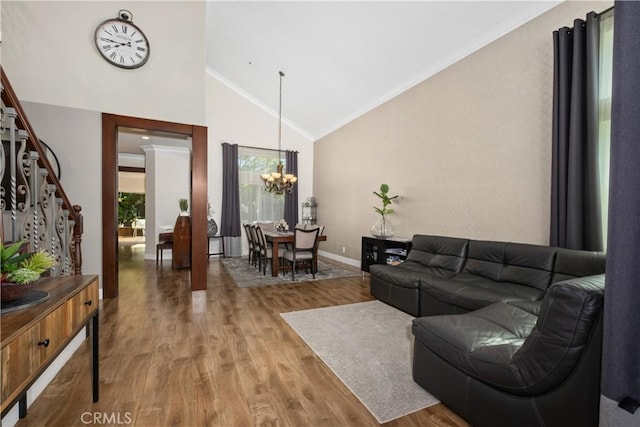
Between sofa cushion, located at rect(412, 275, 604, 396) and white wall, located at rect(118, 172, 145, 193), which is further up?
white wall, located at rect(118, 172, 145, 193)

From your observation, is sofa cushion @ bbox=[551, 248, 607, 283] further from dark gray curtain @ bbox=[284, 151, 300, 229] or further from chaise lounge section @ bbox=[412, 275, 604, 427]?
dark gray curtain @ bbox=[284, 151, 300, 229]

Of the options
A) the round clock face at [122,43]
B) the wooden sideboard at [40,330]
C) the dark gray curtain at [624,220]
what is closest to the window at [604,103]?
the dark gray curtain at [624,220]

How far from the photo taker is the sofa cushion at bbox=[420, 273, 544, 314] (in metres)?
2.52

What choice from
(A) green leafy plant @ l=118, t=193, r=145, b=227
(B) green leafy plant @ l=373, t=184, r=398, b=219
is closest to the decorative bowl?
(B) green leafy plant @ l=373, t=184, r=398, b=219

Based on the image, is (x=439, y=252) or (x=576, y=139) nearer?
(x=576, y=139)

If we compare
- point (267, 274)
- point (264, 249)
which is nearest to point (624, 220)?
point (264, 249)

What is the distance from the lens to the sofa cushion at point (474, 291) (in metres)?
2.52

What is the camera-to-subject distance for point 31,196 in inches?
89.4

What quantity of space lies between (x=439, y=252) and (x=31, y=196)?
418 cm

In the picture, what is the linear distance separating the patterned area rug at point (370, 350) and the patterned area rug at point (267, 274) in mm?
1480

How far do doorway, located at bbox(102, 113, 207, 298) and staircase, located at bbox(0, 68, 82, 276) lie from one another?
2.38 ft

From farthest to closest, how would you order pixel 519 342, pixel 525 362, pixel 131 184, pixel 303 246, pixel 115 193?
pixel 131 184 → pixel 303 246 → pixel 115 193 → pixel 519 342 → pixel 525 362

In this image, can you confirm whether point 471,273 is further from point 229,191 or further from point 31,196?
point 229,191

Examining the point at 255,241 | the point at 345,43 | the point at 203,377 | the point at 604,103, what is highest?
the point at 345,43
